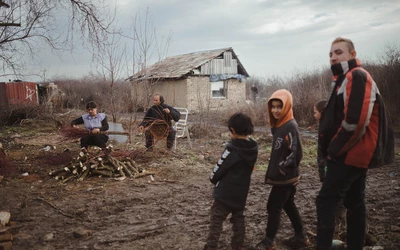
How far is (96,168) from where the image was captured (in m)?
5.68

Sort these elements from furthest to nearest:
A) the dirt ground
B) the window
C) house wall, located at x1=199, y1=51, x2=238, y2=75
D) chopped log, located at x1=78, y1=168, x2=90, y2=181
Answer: the window
house wall, located at x1=199, y1=51, x2=238, y2=75
chopped log, located at x1=78, y1=168, x2=90, y2=181
the dirt ground

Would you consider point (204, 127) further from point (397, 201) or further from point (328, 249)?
point (328, 249)

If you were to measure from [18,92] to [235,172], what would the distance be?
17.6 metres

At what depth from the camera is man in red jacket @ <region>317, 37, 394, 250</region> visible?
7.84 ft

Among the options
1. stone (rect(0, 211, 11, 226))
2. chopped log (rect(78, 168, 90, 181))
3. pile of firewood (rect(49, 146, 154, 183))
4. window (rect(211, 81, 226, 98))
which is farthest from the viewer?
window (rect(211, 81, 226, 98))

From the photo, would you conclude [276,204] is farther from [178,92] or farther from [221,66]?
[221,66]

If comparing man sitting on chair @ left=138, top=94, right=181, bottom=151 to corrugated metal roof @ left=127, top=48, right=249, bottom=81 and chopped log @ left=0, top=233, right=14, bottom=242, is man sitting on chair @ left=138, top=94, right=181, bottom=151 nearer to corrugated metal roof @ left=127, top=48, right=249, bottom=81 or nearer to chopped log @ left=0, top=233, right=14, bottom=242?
chopped log @ left=0, top=233, right=14, bottom=242

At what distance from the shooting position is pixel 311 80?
17734mm

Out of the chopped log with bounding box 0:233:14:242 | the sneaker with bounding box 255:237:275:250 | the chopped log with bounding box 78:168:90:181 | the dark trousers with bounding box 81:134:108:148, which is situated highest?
the dark trousers with bounding box 81:134:108:148

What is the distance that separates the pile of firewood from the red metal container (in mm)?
11876

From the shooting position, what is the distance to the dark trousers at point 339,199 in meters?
2.50

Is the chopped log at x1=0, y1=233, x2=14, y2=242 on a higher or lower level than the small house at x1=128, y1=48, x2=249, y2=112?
lower

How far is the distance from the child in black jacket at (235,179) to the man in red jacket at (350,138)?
2.05 ft

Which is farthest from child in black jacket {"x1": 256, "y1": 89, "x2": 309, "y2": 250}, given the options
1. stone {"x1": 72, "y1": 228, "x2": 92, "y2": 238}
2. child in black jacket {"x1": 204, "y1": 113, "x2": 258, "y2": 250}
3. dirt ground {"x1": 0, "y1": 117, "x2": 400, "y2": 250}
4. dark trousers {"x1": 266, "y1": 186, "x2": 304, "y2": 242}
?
stone {"x1": 72, "y1": 228, "x2": 92, "y2": 238}
